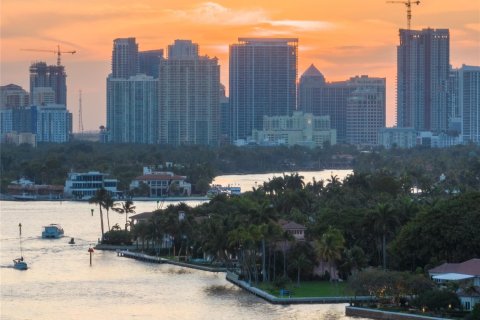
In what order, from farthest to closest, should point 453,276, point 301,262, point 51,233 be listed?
1. point 51,233
2. point 301,262
3. point 453,276

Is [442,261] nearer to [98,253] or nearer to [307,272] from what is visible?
[307,272]

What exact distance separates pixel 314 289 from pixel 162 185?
63.4 m

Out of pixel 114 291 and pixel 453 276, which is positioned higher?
pixel 453 276

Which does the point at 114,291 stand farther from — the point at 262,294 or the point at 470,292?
the point at 470,292

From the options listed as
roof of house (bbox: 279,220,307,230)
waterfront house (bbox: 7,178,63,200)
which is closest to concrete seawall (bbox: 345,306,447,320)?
roof of house (bbox: 279,220,307,230)

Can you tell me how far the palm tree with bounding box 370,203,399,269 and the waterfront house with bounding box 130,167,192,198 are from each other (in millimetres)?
57858

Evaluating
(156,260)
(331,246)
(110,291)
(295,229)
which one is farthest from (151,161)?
(331,246)

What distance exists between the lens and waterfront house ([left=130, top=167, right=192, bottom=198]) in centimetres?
10973

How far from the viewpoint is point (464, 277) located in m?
42.6

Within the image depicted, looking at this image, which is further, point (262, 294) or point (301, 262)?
point (301, 262)

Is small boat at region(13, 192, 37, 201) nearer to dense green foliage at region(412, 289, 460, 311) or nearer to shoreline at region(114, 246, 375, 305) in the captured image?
shoreline at region(114, 246, 375, 305)

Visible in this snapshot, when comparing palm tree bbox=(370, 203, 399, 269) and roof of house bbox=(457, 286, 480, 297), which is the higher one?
palm tree bbox=(370, 203, 399, 269)

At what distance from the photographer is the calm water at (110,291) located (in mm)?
43531

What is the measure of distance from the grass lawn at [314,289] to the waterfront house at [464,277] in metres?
2.99
